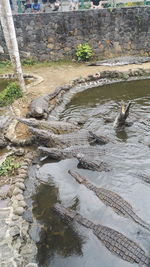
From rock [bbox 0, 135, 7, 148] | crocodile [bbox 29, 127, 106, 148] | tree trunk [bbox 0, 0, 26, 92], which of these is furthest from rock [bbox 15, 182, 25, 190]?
tree trunk [bbox 0, 0, 26, 92]

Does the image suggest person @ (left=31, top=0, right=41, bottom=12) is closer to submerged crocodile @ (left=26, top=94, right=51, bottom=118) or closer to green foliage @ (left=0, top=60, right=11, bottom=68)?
green foliage @ (left=0, top=60, right=11, bottom=68)

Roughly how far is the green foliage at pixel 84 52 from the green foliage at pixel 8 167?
9.03 m

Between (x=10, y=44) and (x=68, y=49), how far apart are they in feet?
18.0

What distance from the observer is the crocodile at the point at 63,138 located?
7.35 meters

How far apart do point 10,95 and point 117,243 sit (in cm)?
736

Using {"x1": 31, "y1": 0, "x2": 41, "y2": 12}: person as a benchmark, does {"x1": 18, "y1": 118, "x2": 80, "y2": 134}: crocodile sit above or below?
below

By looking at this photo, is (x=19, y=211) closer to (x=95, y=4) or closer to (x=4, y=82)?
(x=4, y=82)

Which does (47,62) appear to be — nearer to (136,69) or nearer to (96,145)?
(136,69)

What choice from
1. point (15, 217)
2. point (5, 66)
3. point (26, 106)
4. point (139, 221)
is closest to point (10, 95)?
point (26, 106)

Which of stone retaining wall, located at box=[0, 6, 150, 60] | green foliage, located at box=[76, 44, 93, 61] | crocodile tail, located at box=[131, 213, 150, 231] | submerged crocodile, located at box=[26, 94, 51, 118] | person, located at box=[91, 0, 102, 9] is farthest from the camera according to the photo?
person, located at box=[91, 0, 102, 9]

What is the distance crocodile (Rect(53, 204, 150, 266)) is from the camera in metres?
4.13

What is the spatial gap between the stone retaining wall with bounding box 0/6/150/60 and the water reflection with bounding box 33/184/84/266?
418 inches

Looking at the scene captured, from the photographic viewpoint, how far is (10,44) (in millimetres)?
9891

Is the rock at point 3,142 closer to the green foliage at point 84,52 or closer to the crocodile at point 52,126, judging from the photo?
the crocodile at point 52,126
